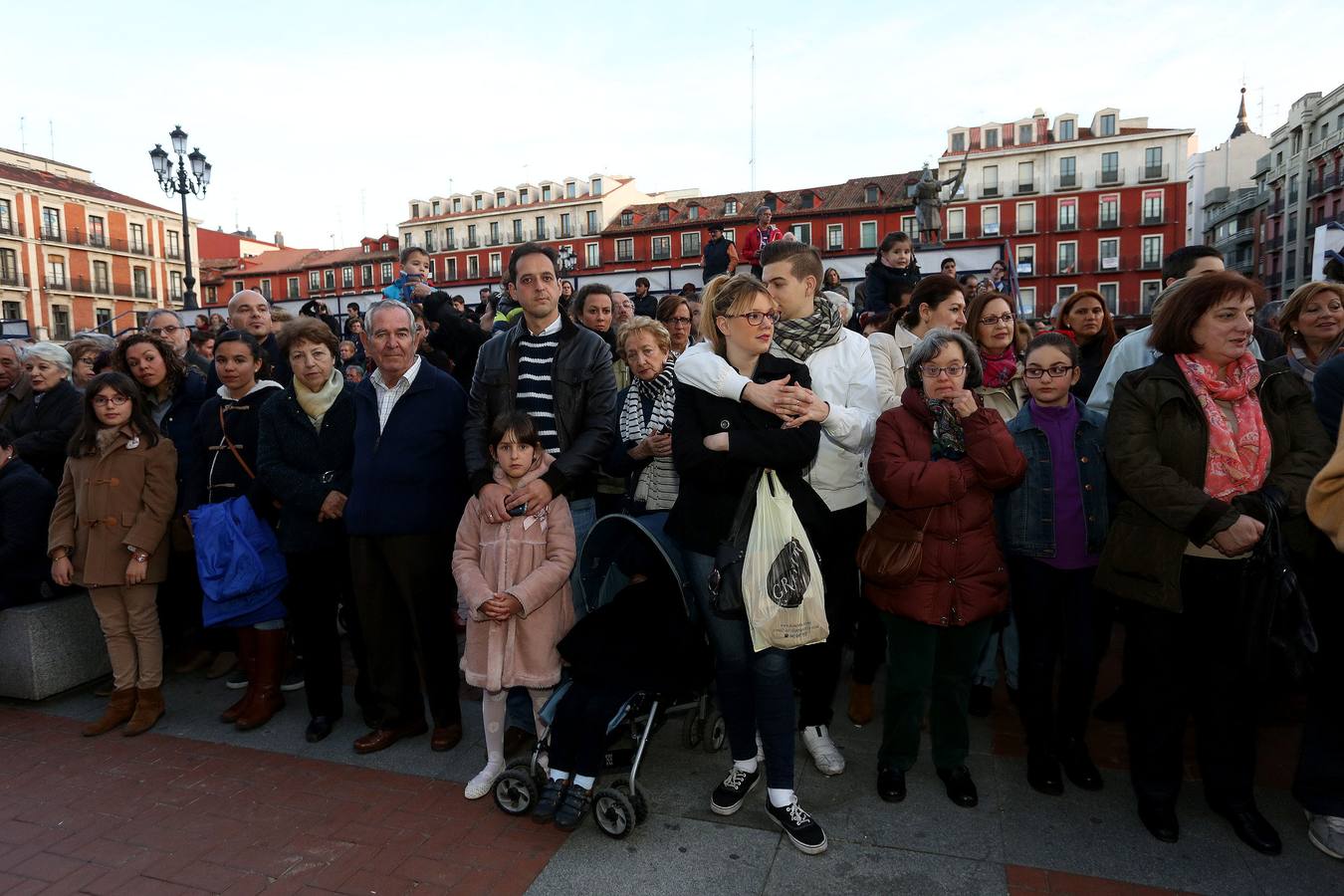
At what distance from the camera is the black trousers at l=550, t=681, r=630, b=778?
3.16 metres

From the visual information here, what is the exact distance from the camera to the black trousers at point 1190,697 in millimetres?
2998

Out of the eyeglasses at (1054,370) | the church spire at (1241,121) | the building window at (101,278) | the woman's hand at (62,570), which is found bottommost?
the woman's hand at (62,570)

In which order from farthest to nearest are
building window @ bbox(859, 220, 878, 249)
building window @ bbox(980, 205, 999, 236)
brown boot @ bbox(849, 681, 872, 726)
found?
1. building window @ bbox(980, 205, 999, 236)
2. building window @ bbox(859, 220, 878, 249)
3. brown boot @ bbox(849, 681, 872, 726)

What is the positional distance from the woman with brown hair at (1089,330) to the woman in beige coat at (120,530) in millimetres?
5331

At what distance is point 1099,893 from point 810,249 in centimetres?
256

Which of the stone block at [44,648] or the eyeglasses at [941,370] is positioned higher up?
the eyeglasses at [941,370]

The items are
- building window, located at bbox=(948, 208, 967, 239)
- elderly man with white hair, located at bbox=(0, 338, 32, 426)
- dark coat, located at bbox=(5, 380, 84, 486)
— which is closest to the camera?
dark coat, located at bbox=(5, 380, 84, 486)

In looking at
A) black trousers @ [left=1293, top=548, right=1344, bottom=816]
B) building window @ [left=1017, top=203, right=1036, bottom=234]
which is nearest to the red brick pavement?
black trousers @ [left=1293, top=548, right=1344, bottom=816]

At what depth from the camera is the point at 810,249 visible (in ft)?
10.7

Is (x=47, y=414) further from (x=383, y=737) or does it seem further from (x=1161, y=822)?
(x=1161, y=822)

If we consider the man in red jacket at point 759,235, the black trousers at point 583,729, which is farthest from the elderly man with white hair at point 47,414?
the man in red jacket at point 759,235

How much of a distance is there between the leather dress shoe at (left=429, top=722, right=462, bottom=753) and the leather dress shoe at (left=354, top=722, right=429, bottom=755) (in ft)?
0.41

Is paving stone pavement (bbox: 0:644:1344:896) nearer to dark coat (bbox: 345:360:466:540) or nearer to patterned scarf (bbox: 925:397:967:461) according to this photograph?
dark coat (bbox: 345:360:466:540)

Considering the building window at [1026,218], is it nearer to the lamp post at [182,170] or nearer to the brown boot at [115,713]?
the lamp post at [182,170]
